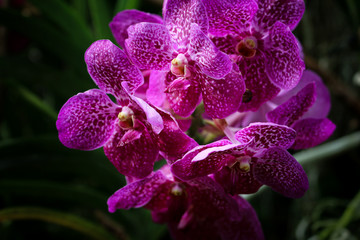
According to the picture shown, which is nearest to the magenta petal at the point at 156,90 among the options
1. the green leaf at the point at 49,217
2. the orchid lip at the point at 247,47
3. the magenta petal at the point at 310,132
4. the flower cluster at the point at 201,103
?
the flower cluster at the point at 201,103

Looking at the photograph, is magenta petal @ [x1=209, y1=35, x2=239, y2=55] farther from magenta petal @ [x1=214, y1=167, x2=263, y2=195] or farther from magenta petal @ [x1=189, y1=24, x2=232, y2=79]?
magenta petal @ [x1=214, y1=167, x2=263, y2=195]

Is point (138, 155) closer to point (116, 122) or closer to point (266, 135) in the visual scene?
point (116, 122)

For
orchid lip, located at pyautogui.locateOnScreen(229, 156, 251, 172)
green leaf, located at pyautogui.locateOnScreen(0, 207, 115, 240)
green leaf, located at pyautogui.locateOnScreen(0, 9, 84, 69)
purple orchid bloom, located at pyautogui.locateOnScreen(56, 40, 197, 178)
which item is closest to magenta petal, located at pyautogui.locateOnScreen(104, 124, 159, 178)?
purple orchid bloom, located at pyautogui.locateOnScreen(56, 40, 197, 178)

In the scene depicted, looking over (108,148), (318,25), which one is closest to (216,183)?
(108,148)

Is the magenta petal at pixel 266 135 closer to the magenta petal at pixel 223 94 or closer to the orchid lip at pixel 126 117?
the magenta petal at pixel 223 94

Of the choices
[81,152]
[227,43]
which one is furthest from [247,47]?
[81,152]
